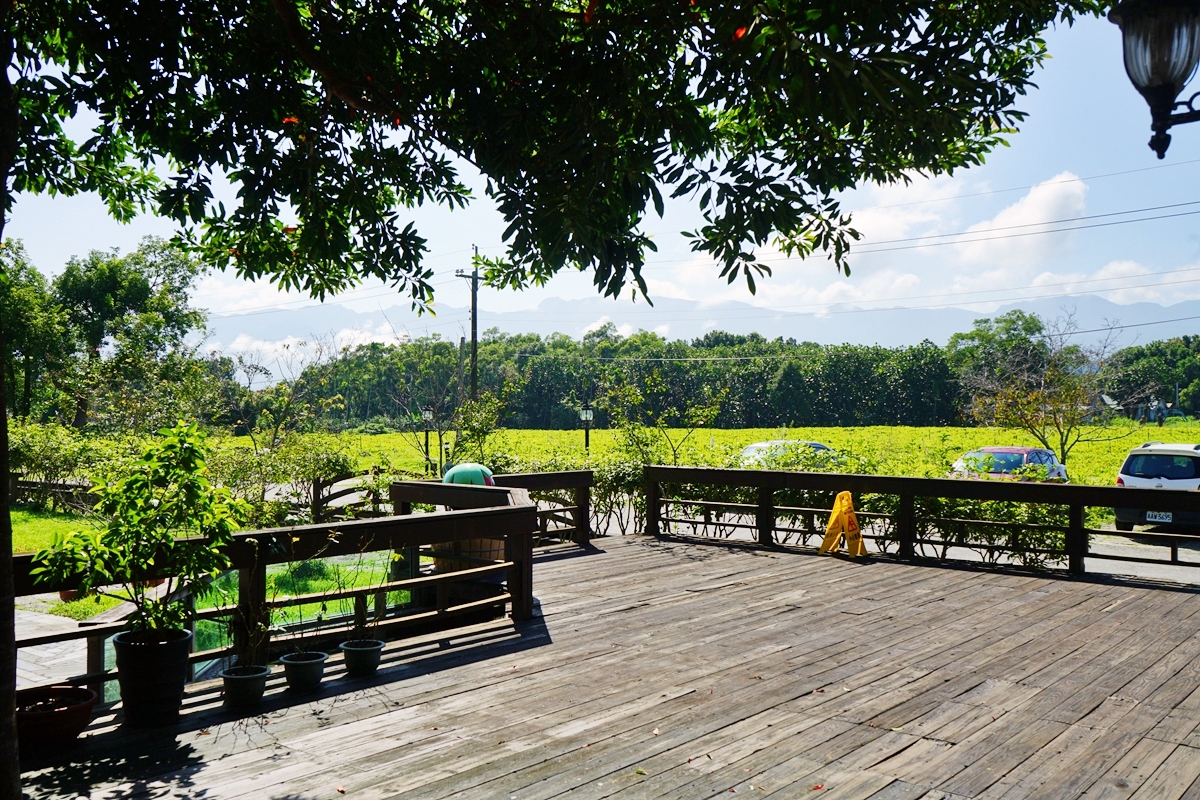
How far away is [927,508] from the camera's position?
988cm

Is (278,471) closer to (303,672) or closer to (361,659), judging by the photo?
(361,659)

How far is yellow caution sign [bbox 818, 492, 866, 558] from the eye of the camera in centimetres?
939

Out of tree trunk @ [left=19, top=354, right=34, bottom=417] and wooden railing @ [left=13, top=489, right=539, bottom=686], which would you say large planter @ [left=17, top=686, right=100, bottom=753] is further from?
tree trunk @ [left=19, top=354, right=34, bottom=417]

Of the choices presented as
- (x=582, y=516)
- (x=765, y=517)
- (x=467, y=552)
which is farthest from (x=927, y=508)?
(x=467, y=552)

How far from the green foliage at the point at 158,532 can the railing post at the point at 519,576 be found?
245cm

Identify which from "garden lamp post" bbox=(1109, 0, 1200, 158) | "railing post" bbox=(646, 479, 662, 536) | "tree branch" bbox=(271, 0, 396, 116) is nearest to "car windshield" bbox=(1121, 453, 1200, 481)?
"railing post" bbox=(646, 479, 662, 536)

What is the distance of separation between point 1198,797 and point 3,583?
169 inches

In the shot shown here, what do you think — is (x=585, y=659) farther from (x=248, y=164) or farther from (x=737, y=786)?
(x=248, y=164)

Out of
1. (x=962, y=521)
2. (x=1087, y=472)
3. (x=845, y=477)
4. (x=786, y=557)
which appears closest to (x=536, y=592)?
(x=786, y=557)

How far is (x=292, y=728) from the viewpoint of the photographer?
415 cm

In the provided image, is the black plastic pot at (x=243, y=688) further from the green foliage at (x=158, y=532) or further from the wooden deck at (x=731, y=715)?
the green foliage at (x=158, y=532)

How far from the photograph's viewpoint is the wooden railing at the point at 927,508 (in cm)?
825

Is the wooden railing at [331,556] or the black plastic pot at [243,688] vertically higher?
the wooden railing at [331,556]

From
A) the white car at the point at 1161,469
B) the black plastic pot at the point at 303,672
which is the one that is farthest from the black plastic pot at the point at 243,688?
the white car at the point at 1161,469
